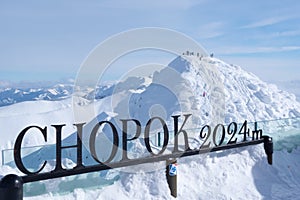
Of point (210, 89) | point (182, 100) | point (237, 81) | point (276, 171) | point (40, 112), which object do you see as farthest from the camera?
point (40, 112)

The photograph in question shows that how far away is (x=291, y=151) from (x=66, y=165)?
176 inches

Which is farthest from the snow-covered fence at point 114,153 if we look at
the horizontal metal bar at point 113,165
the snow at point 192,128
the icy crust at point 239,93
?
the icy crust at point 239,93

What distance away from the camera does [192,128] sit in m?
6.75

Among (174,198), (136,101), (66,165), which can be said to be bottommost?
(174,198)

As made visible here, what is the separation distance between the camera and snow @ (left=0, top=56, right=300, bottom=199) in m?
5.04

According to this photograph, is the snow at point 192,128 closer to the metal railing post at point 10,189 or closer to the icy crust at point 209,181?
the icy crust at point 209,181

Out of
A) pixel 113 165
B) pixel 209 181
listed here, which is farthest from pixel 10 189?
pixel 209 181

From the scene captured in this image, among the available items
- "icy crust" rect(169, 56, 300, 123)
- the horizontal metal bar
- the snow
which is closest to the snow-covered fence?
the horizontal metal bar

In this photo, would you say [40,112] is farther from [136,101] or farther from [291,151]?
[291,151]

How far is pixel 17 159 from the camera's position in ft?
13.3

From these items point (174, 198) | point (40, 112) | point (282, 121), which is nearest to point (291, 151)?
point (282, 121)

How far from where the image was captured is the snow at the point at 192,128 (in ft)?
16.5

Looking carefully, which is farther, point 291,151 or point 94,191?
point 291,151

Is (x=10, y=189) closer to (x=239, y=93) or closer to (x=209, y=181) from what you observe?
(x=209, y=181)
